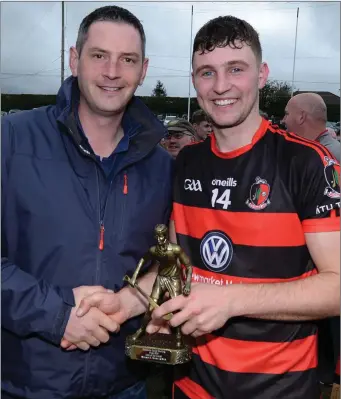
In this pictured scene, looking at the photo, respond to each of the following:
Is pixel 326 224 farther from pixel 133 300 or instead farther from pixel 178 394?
pixel 178 394

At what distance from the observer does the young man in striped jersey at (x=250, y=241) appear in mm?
1869

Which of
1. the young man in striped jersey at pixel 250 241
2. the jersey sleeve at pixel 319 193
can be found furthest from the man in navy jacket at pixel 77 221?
the jersey sleeve at pixel 319 193

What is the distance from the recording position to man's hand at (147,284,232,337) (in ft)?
5.97

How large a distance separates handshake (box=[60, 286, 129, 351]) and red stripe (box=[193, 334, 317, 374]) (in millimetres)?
467

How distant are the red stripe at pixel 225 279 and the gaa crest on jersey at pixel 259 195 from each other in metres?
0.30

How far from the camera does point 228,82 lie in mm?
2070

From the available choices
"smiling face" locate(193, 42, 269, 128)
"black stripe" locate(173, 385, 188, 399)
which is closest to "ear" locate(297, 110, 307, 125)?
"smiling face" locate(193, 42, 269, 128)

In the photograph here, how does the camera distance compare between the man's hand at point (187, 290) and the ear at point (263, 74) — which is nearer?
the man's hand at point (187, 290)

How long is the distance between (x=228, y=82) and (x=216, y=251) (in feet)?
2.42

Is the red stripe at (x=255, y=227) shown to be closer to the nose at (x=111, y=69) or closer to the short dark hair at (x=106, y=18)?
the nose at (x=111, y=69)

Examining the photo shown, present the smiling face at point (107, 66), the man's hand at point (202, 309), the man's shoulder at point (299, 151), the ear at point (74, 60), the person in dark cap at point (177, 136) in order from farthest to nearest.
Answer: the person in dark cap at point (177, 136)
the ear at point (74, 60)
the smiling face at point (107, 66)
the man's shoulder at point (299, 151)
the man's hand at point (202, 309)

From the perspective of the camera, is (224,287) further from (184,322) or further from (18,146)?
(18,146)

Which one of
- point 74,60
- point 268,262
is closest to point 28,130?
point 74,60

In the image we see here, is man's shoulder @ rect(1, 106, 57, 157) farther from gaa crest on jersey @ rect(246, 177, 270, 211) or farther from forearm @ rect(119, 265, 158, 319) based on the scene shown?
gaa crest on jersey @ rect(246, 177, 270, 211)
